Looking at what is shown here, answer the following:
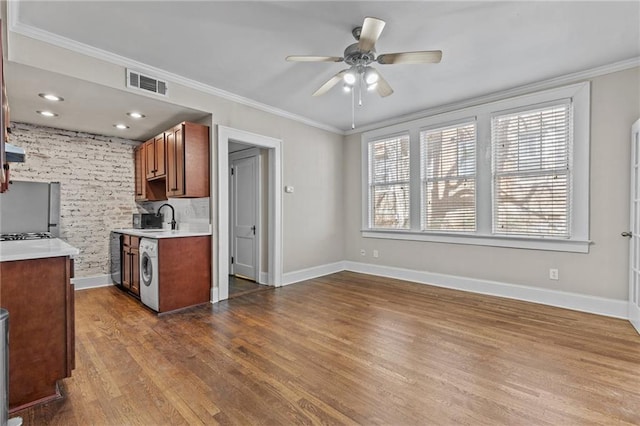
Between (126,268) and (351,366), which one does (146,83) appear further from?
(351,366)

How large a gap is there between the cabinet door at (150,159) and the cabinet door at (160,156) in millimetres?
116

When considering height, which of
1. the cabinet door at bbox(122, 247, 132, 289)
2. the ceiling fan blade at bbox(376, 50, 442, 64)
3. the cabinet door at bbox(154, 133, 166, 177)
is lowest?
the cabinet door at bbox(122, 247, 132, 289)

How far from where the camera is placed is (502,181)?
4.12 m

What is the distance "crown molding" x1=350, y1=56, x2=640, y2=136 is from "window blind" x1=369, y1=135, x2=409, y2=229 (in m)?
0.33

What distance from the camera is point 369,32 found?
A: 88.4 inches

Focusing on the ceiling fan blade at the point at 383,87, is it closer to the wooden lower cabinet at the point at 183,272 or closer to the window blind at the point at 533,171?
the window blind at the point at 533,171

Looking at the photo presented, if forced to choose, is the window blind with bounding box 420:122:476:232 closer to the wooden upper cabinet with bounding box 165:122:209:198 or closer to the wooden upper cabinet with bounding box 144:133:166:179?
the wooden upper cabinet with bounding box 165:122:209:198

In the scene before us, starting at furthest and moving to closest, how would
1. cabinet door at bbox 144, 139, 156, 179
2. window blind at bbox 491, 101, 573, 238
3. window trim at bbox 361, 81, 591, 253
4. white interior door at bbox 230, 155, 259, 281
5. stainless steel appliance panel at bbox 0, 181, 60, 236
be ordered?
white interior door at bbox 230, 155, 259, 281 → cabinet door at bbox 144, 139, 156, 179 → stainless steel appliance panel at bbox 0, 181, 60, 236 → window blind at bbox 491, 101, 573, 238 → window trim at bbox 361, 81, 591, 253

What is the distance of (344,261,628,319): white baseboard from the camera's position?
338 centimetres

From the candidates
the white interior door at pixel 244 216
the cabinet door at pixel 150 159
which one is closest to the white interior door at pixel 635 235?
the white interior door at pixel 244 216

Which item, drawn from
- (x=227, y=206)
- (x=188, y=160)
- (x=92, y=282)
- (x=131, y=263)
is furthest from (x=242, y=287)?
(x=92, y=282)

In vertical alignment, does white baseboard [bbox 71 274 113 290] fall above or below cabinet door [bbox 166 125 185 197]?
below

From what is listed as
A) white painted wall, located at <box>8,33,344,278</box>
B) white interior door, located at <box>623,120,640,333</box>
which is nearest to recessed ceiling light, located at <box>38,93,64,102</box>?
white painted wall, located at <box>8,33,344,278</box>

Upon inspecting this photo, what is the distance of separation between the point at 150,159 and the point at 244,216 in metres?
1.69
